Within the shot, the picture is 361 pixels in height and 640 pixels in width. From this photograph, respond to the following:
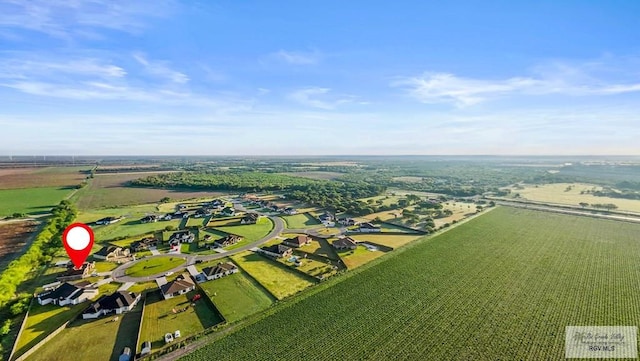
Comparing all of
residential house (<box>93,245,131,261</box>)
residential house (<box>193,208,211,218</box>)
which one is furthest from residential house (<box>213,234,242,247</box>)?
residential house (<box>193,208,211,218</box>)

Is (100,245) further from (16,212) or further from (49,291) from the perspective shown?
(16,212)

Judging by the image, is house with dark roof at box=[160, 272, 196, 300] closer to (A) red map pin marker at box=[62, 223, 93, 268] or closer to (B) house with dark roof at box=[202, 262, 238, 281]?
(B) house with dark roof at box=[202, 262, 238, 281]

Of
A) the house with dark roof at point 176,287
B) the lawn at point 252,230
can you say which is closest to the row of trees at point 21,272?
the house with dark roof at point 176,287

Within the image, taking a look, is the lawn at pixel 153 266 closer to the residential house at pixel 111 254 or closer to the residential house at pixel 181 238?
the residential house at pixel 111 254

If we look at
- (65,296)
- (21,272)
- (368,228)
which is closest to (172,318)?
(65,296)

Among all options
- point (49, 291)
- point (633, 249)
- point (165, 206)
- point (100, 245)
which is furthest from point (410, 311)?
point (165, 206)

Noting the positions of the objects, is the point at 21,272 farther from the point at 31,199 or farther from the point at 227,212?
the point at 31,199
